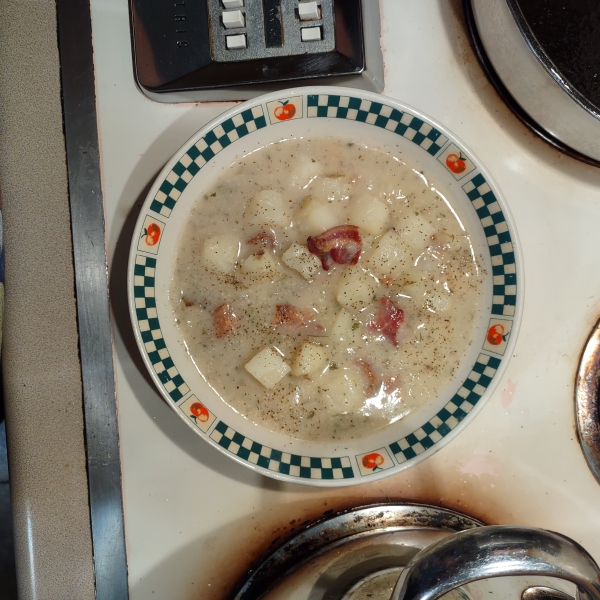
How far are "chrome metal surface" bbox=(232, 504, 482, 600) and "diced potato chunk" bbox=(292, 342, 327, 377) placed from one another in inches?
15.5

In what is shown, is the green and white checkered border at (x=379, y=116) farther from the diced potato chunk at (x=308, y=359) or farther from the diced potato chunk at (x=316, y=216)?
the diced potato chunk at (x=308, y=359)

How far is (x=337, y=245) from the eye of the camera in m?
1.25

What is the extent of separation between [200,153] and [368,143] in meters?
0.38

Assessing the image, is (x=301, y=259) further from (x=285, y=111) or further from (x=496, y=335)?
(x=496, y=335)

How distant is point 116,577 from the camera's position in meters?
1.39

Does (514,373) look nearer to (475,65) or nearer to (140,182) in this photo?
(475,65)

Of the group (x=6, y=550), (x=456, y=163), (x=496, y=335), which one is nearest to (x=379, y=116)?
(x=456, y=163)

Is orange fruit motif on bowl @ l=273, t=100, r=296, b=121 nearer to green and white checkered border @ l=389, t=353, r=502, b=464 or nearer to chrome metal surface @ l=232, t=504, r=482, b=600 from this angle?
green and white checkered border @ l=389, t=353, r=502, b=464

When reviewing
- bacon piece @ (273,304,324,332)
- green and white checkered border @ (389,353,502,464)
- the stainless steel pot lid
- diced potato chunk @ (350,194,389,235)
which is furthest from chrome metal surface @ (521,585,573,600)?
diced potato chunk @ (350,194,389,235)

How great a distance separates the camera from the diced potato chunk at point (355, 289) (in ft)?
4.14

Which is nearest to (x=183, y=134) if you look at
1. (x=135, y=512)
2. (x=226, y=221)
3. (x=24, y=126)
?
(x=226, y=221)

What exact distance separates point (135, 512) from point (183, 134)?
3.09 ft

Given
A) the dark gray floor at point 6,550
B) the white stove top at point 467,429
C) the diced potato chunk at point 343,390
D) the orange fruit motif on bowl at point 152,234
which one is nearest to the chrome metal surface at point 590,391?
the white stove top at point 467,429

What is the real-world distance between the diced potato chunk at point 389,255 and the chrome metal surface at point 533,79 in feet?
1.36
